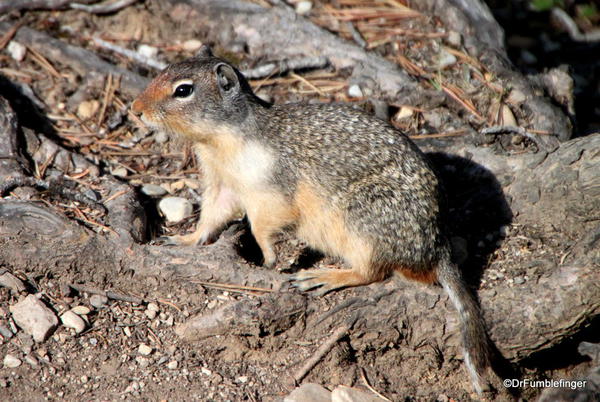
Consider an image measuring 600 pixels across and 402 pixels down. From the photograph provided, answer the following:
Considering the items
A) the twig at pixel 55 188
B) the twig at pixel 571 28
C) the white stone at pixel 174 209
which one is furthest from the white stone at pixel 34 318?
the twig at pixel 571 28

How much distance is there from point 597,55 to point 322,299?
5.83 m

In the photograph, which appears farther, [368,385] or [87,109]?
[87,109]

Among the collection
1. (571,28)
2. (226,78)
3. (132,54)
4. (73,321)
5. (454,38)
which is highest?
(226,78)

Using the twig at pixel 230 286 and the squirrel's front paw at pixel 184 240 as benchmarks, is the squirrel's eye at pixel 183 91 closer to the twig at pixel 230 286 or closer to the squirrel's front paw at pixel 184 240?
the squirrel's front paw at pixel 184 240

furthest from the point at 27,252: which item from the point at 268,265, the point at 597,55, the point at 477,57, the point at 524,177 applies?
the point at 597,55

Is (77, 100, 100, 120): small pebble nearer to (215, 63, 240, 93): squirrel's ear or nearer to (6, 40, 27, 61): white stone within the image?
(6, 40, 27, 61): white stone

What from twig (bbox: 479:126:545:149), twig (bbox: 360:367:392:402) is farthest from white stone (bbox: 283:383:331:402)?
twig (bbox: 479:126:545:149)

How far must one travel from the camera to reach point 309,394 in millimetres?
4285

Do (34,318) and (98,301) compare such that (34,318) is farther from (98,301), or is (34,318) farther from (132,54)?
(132,54)

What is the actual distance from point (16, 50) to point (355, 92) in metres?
3.25

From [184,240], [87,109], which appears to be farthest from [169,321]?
[87,109]

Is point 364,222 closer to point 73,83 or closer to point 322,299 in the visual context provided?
point 322,299

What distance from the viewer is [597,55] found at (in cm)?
851

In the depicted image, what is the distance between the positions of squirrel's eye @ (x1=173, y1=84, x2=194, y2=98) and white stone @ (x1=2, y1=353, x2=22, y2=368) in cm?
201
